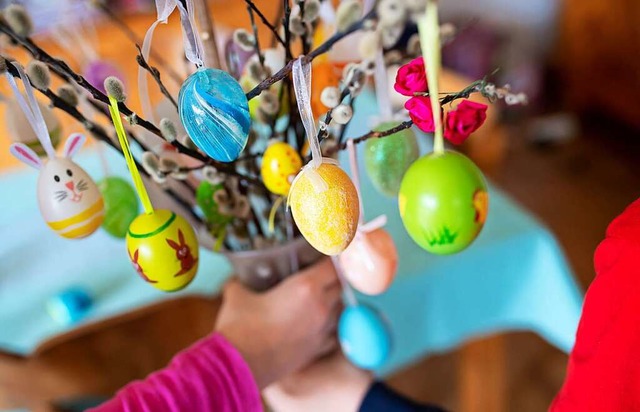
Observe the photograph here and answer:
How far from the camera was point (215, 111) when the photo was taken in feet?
1.21

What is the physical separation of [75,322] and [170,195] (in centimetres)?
33

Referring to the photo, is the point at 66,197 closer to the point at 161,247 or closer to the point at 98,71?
the point at 161,247

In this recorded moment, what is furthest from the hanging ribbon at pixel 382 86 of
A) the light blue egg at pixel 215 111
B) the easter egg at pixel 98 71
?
the easter egg at pixel 98 71

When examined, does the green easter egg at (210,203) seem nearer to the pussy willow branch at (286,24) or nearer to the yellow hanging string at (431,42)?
the pussy willow branch at (286,24)

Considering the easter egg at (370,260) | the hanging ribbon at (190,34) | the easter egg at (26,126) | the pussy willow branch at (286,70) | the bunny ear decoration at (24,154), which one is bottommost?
the easter egg at (370,260)

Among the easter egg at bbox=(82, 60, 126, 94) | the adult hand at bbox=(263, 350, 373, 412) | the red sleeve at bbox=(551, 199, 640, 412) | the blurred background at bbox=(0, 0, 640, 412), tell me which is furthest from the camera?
the blurred background at bbox=(0, 0, 640, 412)

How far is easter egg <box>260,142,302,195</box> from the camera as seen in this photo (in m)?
0.45

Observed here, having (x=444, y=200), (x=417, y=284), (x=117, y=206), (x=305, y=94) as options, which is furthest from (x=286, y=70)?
(x=417, y=284)

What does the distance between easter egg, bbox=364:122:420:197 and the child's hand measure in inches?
4.8

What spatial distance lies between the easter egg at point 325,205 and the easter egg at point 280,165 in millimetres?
60

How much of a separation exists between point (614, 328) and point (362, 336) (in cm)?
25

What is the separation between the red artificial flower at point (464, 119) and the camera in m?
0.38

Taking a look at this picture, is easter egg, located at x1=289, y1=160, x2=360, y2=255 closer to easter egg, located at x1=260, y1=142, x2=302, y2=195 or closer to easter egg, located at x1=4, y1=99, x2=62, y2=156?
easter egg, located at x1=260, y1=142, x2=302, y2=195

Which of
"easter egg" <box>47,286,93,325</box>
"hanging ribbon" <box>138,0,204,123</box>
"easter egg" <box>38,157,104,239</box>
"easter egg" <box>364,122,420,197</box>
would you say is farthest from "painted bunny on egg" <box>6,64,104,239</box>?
"easter egg" <box>47,286,93,325</box>
